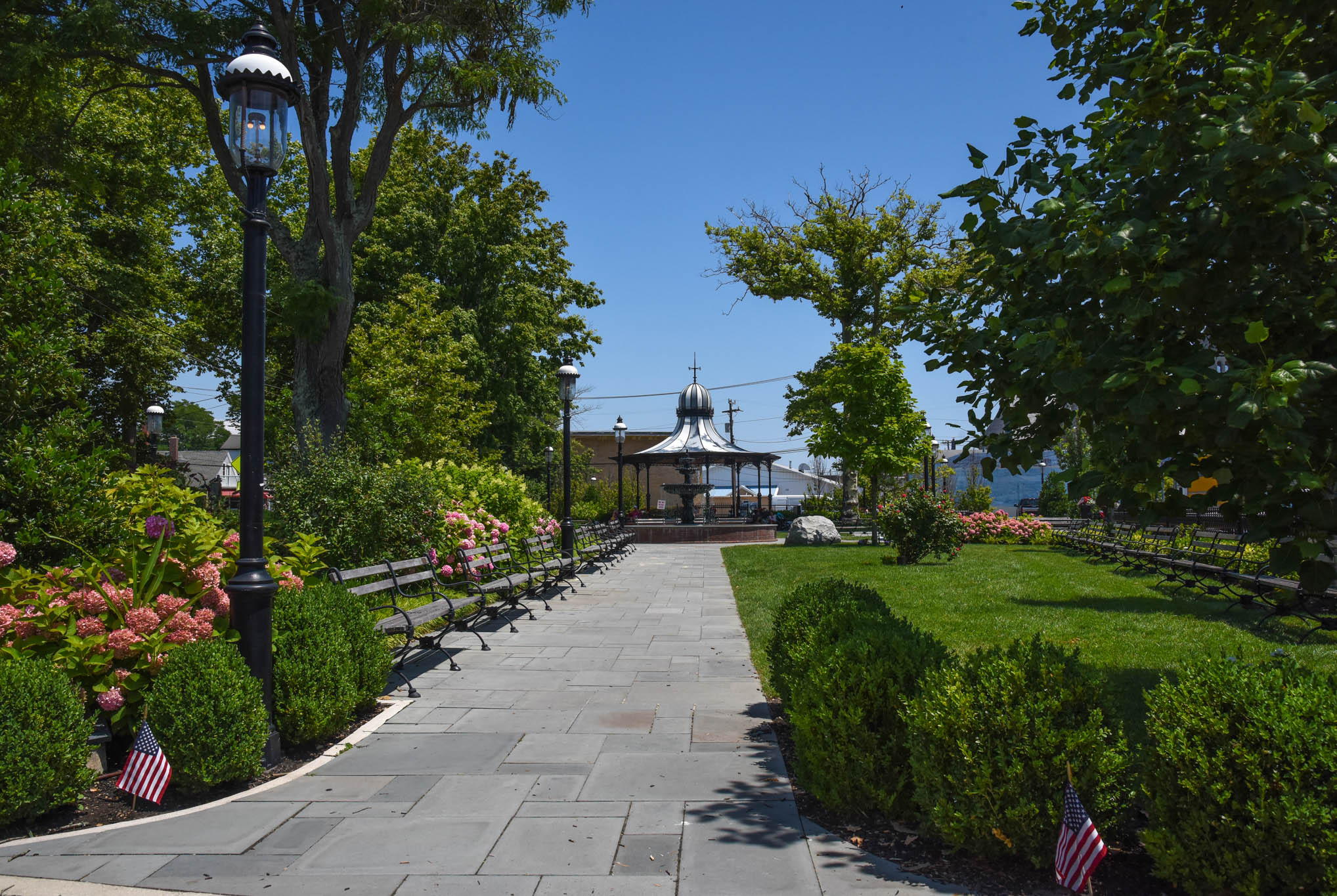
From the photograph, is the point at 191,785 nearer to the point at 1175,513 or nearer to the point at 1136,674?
the point at 1175,513

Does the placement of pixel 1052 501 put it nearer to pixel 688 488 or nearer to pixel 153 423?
pixel 688 488

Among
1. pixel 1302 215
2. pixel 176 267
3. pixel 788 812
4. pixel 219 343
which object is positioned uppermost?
pixel 176 267

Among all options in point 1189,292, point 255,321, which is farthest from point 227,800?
point 1189,292

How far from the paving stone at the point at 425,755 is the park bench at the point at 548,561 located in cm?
655

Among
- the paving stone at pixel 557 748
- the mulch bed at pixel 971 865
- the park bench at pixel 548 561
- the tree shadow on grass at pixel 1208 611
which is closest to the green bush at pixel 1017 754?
the mulch bed at pixel 971 865

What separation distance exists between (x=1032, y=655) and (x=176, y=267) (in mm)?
28391

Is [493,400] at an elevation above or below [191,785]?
above

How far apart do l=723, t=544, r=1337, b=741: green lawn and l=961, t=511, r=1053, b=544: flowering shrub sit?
5.46 m

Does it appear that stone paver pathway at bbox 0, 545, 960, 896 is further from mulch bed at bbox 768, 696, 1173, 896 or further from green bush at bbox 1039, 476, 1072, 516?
green bush at bbox 1039, 476, 1072, 516

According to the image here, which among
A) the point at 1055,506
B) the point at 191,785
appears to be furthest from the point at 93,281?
the point at 1055,506

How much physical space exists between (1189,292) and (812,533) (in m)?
20.3

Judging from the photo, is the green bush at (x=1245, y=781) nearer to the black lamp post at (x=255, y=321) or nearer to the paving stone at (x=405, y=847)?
the paving stone at (x=405, y=847)

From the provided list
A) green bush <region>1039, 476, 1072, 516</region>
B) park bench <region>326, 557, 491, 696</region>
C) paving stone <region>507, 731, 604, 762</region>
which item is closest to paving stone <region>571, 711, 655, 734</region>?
paving stone <region>507, 731, 604, 762</region>

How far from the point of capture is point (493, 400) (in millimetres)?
25984
